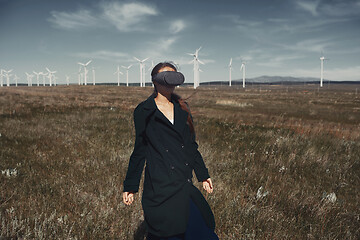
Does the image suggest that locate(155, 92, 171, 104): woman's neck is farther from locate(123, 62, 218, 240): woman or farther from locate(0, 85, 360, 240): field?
locate(0, 85, 360, 240): field

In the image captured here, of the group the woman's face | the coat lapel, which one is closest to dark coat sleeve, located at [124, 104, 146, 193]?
Result: the coat lapel

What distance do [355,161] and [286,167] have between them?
7.61 ft

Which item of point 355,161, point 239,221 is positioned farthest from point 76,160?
point 355,161

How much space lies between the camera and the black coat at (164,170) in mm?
1734

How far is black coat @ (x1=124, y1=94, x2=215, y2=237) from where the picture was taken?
68.3 inches

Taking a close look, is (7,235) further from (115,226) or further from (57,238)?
(115,226)

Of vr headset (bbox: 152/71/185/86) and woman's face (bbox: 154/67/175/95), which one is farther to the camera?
woman's face (bbox: 154/67/175/95)

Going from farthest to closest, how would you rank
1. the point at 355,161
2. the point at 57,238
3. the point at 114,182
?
the point at 355,161, the point at 114,182, the point at 57,238

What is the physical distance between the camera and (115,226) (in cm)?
277

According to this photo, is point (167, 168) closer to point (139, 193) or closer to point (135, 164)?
point (135, 164)

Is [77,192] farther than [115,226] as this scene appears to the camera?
Yes

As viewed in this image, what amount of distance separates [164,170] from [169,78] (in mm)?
822

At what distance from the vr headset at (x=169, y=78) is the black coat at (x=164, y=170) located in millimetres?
209

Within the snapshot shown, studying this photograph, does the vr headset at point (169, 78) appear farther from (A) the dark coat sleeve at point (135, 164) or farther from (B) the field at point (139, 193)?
(B) the field at point (139, 193)
